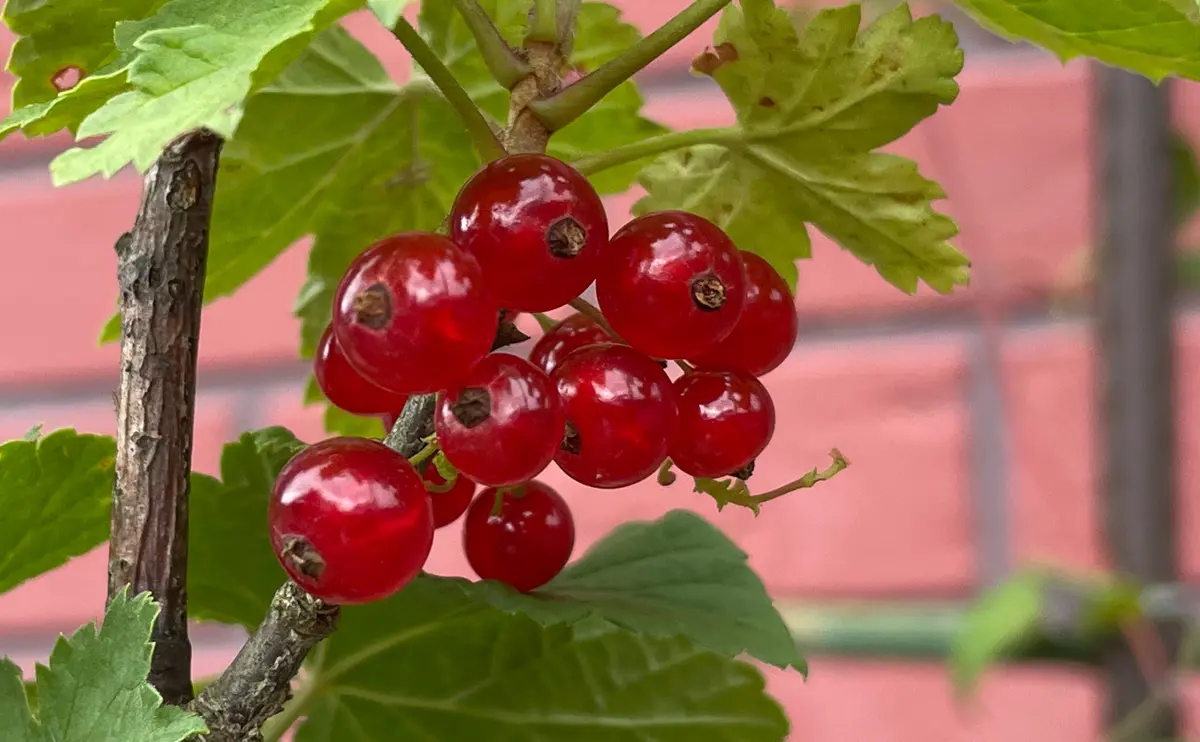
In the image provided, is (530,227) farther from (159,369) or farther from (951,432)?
(951,432)

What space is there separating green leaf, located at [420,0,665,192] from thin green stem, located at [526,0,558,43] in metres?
0.05

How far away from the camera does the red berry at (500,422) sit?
19 centimetres

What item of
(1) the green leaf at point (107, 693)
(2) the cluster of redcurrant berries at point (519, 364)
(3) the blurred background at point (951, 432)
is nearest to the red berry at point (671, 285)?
(2) the cluster of redcurrant berries at point (519, 364)

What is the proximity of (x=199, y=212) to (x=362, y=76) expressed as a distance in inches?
3.1

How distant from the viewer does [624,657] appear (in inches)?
10.6

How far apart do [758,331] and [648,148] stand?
5 cm

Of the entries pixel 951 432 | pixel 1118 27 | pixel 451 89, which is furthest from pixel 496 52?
pixel 951 432

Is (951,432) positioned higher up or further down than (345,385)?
further down

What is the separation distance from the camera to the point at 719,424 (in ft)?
0.70

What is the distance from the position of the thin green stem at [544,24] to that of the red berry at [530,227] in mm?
32

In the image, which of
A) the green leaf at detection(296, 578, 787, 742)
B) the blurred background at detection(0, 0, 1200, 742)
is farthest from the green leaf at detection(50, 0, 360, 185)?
the blurred background at detection(0, 0, 1200, 742)

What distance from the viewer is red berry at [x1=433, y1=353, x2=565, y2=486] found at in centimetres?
19

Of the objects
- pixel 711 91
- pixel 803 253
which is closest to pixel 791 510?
pixel 711 91

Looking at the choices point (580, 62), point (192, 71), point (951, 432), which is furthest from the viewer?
point (951, 432)
